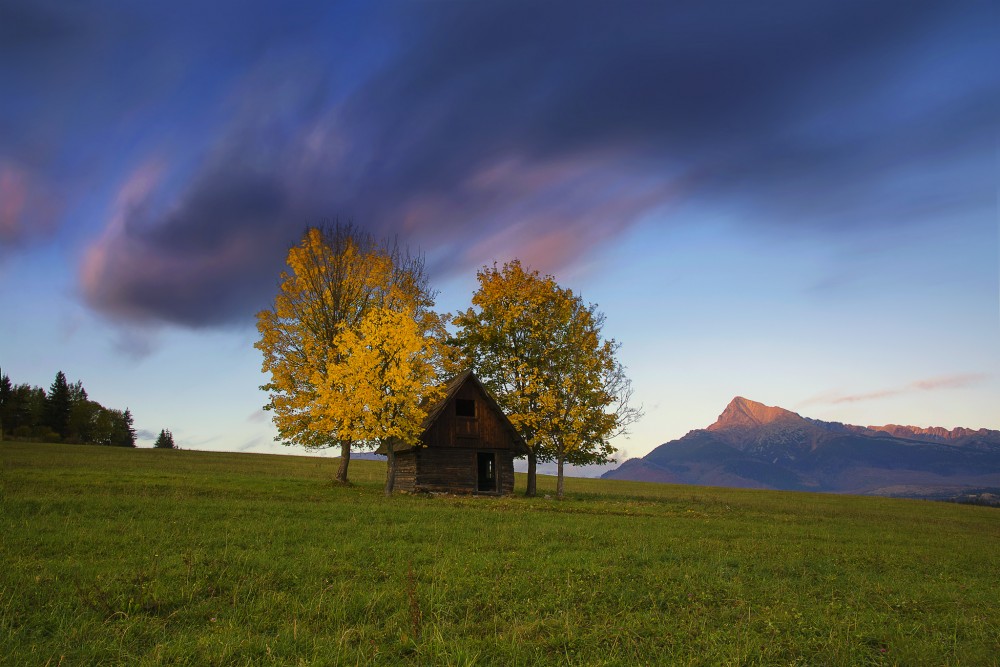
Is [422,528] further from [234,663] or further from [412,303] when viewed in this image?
[412,303]

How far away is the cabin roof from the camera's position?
38.8 metres

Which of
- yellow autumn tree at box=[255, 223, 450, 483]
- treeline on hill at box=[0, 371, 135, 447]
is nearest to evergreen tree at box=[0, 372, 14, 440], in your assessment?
treeline on hill at box=[0, 371, 135, 447]

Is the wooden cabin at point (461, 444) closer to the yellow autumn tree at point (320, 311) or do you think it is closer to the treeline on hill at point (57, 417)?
the yellow autumn tree at point (320, 311)

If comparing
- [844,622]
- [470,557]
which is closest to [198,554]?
[470,557]

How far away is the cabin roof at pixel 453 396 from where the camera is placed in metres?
38.8

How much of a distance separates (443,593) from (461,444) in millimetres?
28885

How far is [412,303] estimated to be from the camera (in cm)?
4353

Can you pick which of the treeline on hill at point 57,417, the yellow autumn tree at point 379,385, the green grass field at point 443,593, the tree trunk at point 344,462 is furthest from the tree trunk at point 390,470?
the treeline on hill at point 57,417

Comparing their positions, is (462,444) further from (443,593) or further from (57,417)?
(57,417)

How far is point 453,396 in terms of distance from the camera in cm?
3950

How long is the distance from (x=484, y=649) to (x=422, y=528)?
10.9 metres

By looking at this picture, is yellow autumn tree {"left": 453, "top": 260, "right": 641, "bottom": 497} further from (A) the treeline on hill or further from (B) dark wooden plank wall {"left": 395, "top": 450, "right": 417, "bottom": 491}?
(A) the treeline on hill

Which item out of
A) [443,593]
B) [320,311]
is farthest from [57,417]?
[443,593]

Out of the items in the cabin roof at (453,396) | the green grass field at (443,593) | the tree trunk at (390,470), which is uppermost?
the cabin roof at (453,396)
